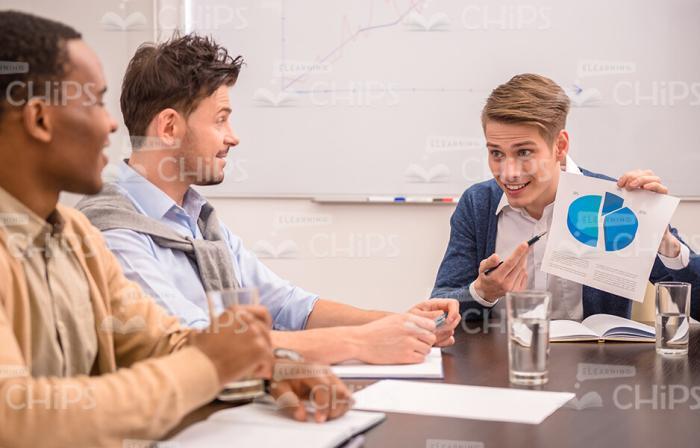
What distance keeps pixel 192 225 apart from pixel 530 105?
Result: 3.18 ft

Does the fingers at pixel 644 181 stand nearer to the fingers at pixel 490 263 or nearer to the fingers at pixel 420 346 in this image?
the fingers at pixel 490 263

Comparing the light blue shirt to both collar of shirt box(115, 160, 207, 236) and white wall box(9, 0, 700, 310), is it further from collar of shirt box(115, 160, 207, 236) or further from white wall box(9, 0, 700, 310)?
white wall box(9, 0, 700, 310)

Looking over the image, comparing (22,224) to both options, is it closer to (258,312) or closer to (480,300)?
(258,312)

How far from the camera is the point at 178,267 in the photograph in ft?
5.76

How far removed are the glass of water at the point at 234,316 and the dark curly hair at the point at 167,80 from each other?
92 centimetres

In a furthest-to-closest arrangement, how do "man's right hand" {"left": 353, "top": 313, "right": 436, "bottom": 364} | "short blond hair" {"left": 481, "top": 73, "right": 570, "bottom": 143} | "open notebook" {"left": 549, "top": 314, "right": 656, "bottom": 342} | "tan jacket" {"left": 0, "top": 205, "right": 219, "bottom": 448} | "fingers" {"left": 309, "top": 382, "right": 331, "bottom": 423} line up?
"short blond hair" {"left": 481, "top": 73, "right": 570, "bottom": 143}, "open notebook" {"left": 549, "top": 314, "right": 656, "bottom": 342}, "man's right hand" {"left": 353, "top": 313, "right": 436, "bottom": 364}, "fingers" {"left": 309, "top": 382, "right": 331, "bottom": 423}, "tan jacket" {"left": 0, "top": 205, "right": 219, "bottom": 448}

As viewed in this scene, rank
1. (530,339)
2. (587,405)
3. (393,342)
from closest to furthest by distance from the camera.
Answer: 1. (587,405)
2. (530,339)
3. (393,342)

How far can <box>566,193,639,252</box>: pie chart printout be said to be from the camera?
191 centimetres

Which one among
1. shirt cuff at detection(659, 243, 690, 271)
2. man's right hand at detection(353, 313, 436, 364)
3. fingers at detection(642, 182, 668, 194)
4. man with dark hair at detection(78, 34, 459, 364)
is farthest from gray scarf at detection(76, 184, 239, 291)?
shirt cuff at detection(659, 243, 690, 271)

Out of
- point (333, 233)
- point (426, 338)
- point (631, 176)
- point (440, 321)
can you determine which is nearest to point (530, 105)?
point (631, 176)

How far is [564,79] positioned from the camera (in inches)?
121

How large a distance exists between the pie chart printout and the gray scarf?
818 mm

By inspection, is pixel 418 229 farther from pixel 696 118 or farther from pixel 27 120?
pixel 27 120

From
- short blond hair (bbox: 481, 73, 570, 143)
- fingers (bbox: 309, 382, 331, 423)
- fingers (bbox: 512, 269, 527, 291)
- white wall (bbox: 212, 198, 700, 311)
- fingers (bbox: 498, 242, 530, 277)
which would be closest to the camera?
fingers (bbox: 309, 382, 331, 423)
